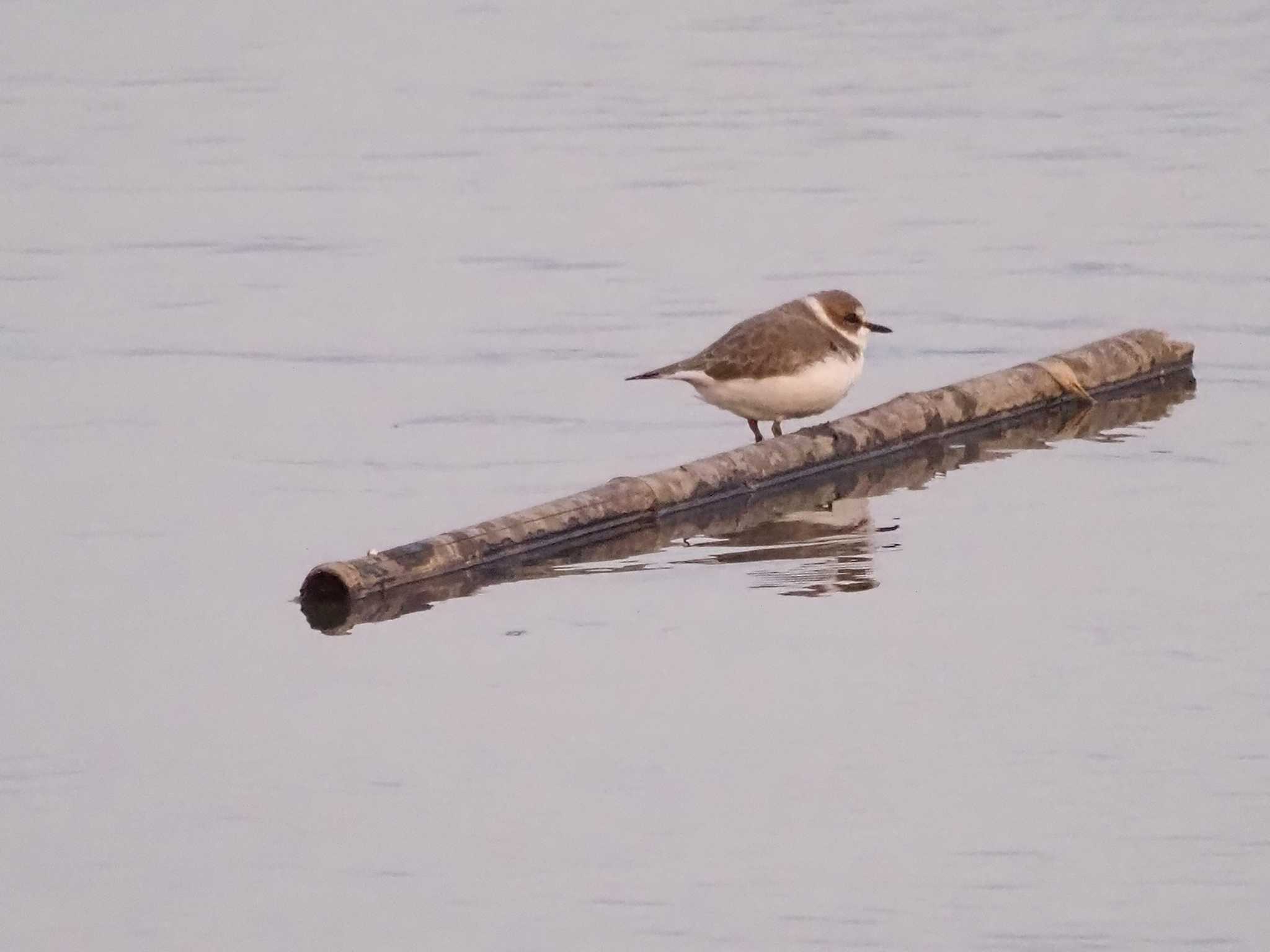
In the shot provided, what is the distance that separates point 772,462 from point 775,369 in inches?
18.6

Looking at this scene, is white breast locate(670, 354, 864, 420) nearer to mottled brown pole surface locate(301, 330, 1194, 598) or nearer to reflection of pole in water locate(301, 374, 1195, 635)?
mottled brown pole surface locate(301, 330, 1194, 598)

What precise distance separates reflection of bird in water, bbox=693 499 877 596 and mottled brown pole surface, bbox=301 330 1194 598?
0.30 meters

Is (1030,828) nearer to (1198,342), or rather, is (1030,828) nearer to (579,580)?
(579,580)

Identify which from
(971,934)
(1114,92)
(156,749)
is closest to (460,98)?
(1114,92)

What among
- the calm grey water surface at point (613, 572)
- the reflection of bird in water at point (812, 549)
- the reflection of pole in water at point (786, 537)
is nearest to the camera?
the calm grey water surface at point (613, 572)

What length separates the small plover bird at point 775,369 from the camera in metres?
12.4

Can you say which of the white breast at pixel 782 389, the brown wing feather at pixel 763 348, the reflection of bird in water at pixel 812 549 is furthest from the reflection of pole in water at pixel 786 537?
the brown wing feather at pixel 763 348

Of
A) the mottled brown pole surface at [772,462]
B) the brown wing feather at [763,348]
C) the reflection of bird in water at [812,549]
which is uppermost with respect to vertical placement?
the brown wing feather at [763,348]

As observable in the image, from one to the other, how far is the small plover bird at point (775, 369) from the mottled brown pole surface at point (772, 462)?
23 cm

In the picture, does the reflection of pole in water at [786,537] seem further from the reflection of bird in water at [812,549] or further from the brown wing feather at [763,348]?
the brown wing feather at [763,348]

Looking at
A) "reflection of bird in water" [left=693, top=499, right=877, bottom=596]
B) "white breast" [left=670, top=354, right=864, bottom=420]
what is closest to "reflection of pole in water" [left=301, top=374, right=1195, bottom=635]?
"reflection of bird in water" [left=693, top=499, right=877, bottom=596]

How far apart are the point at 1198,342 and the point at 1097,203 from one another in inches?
167

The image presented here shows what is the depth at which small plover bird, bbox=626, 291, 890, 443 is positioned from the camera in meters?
12.4

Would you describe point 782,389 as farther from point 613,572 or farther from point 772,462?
point 613,572
